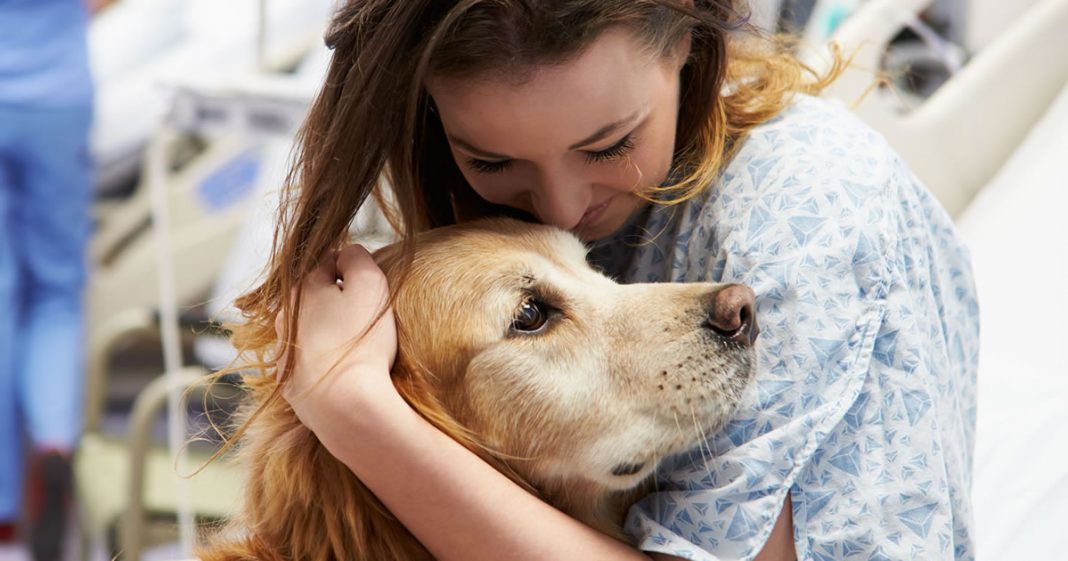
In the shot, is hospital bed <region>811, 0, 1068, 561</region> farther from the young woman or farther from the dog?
the dog

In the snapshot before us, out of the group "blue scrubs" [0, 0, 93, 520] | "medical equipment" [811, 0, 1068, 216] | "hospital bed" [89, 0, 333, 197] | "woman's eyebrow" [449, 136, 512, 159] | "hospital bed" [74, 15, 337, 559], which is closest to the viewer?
"woman's eyebrow" [449, 136, 512, 159]

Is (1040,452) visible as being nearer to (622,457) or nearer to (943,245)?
(943,245)

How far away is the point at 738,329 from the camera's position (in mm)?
999

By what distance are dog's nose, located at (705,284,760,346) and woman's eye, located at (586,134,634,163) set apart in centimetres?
18

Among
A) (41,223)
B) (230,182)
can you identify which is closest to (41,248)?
(41,223)

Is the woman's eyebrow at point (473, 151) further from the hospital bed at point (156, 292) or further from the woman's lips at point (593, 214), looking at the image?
the hospital bed at point (156, 292)

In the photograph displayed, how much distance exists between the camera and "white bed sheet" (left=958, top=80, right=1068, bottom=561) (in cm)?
152

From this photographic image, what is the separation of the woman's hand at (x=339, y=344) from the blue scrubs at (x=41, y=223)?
1975mm

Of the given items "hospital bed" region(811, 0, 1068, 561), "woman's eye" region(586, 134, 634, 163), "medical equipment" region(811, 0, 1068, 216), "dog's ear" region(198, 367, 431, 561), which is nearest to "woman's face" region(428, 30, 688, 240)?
"woman's eye" region(586, 134, 634, 163)

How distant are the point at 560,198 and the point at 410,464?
1.07 ft

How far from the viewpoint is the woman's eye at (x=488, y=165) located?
1.08 m

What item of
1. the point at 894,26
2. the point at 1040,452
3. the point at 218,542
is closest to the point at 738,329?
the point at 218,542

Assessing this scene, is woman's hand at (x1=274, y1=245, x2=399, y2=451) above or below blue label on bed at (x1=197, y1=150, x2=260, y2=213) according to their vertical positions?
above

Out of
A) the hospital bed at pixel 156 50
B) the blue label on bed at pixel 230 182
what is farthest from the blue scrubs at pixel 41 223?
the blue label on bed at pixel 230 182
